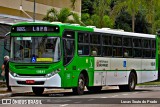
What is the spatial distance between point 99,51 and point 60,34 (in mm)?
3692

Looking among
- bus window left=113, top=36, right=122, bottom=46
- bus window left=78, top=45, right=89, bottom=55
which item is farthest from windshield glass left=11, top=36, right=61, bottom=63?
bus window left=113, top=36, right=122, bottom=46

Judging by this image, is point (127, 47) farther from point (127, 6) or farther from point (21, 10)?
point (21, 10)

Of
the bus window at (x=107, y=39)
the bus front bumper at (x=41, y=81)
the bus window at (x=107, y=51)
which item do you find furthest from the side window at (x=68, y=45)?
the bus window at (x=107, y=51)

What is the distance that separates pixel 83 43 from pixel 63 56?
6.28 ft

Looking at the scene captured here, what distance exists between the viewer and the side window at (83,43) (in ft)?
77.0

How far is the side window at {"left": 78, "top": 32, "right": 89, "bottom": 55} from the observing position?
77.0 ft

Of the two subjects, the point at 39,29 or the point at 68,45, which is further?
the point at 68,45

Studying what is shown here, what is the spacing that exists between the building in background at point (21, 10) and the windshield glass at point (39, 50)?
9.90 m

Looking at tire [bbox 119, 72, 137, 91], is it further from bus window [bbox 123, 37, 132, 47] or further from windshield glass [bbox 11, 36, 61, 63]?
windshield glass [bbox 11, 36, 61, 63]

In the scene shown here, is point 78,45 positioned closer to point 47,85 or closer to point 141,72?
point 47,85

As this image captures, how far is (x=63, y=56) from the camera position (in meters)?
22.1

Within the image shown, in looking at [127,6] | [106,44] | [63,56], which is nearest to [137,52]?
[106,44]

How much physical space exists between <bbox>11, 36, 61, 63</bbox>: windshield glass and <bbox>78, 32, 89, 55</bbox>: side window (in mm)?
1720

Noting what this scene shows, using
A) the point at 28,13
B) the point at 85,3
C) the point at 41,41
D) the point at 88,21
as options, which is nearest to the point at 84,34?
the point at 41,41
